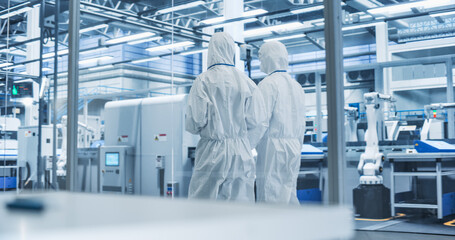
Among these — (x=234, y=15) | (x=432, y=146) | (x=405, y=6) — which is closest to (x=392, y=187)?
(x=432, y=146)

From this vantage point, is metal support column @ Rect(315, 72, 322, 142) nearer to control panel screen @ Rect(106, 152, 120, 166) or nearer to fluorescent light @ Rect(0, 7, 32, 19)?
control panel screen @ Rect(106, 152, 120, 166)

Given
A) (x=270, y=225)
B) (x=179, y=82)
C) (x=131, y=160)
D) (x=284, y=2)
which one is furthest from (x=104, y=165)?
(x=270, y=225)

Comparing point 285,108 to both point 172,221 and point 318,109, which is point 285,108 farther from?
point 172,221

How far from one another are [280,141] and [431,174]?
203 cm

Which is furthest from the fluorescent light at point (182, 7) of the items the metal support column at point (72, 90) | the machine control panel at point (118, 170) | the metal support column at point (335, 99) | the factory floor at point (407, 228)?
the metal support column at point (335, 99)

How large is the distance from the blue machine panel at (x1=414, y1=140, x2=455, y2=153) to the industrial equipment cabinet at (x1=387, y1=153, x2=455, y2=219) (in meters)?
0.05

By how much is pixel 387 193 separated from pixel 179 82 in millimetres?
2907

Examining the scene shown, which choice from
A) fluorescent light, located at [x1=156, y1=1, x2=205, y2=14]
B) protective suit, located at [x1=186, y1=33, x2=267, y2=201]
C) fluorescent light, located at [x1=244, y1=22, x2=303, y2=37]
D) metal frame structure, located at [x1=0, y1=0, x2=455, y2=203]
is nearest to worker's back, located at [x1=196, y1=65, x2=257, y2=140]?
protective suit, located at [x1=186, y1=33, x2=267, y2=201]

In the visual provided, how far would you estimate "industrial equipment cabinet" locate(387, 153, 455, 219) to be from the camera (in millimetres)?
4676

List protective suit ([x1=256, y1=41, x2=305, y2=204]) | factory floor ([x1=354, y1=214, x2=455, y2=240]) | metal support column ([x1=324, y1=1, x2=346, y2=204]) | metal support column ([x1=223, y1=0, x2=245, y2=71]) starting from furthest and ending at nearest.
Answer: metal support column ([x1=223, y1=0, x2=245, y2=71]), factory floor ([x1=354, y1=214, x2=455, y2=240]), protective suit ([x1=256, y1=41, x2=305, y2=204]), metal support column ([x1=324, y1=1, x2=346, y2=204])

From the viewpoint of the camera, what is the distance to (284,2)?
5293 mm

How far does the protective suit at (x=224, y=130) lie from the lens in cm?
331

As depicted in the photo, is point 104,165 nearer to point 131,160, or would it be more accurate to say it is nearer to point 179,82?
point 131,160

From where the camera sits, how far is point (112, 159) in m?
5.73
